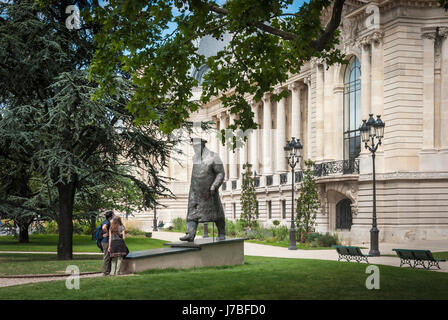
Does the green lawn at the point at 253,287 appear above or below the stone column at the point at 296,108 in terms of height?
below

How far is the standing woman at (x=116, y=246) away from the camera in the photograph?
14.5m

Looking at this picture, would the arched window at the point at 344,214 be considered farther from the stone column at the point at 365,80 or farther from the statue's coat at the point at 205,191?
the statue's coat at the point at 205,191

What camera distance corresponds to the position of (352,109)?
3916cm

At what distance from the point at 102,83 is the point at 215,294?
6.41 metres

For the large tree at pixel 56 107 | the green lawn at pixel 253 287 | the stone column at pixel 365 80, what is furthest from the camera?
the stone column at pixel 365 80

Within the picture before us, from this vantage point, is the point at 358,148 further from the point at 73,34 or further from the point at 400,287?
the point at 400,287

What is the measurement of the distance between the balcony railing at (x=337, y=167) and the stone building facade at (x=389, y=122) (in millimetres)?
68

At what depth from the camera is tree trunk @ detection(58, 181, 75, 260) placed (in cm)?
2180

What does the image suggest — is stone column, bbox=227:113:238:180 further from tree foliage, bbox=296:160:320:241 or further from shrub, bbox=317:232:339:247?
shrub, bbox=317:232:339:247

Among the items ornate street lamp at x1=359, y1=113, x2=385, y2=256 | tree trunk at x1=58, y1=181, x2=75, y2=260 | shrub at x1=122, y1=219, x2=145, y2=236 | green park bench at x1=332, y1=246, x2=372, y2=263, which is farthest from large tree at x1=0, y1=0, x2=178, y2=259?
shrub at x1=122, y1=219, x2=145, y2=236

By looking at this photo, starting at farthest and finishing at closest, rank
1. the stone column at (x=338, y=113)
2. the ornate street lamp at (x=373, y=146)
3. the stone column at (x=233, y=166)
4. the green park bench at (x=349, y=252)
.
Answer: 1. the stone column at (x=233, y=166)
2. the stone column at (x=338, y=113)
3. the ornate street lamp at (x=373, y=146)
4. the green park bench at (x=349, y=252)

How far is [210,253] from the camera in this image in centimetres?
1606

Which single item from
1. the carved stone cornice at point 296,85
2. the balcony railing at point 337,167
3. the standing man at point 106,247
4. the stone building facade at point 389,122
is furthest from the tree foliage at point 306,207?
the standing man at point 106,247

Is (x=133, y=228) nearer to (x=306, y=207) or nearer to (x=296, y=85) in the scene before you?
(x=296, y=85)
